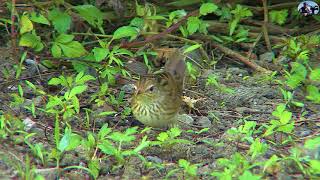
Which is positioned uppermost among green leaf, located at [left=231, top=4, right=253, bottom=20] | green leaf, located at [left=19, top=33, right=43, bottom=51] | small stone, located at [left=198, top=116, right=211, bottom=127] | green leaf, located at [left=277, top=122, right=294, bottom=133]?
green leaf, located at [left=231, top=4, right=253, bottom=20]

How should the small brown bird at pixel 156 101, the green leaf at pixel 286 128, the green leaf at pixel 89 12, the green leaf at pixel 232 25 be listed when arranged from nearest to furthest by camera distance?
1. the green leaf at pixel 286 128
2. the small brown bird at pixel 156 101
3. the green leaf at pixel 89 12
4. the green leaf at pixel 232 25

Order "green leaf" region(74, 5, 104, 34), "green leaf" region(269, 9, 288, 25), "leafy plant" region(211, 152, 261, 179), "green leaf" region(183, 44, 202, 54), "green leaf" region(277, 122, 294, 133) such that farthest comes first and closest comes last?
"green leaf" region(269, 9, 288, 25), "green leaf" region(183, 44, 202, 54), "green leaf" region(74, 5, 104, 34), "green leaf" region(277, 122, 294, 133), "leafy plant" region(211, 152, 261, 179)

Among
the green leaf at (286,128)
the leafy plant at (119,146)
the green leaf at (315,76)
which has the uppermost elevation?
the green leaf at (315,76)

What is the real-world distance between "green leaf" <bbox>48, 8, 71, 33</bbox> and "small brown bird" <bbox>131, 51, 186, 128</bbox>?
2.97ft

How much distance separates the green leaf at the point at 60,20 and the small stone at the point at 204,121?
1.37 metres

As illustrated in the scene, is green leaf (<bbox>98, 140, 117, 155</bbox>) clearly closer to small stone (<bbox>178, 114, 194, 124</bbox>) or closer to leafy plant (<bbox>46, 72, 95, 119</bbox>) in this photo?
leafy plant (<bbox>46, 72, 95, 119</bbox>)

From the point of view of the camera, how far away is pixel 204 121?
5.70 m

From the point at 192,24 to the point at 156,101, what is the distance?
1261 millimetres

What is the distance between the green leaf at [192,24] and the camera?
6.41 metres

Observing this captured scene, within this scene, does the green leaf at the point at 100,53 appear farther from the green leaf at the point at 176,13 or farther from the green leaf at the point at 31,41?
the green leaf at the point at 176,13

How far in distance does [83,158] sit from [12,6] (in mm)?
1712

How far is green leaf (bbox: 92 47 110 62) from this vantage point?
5855 mm

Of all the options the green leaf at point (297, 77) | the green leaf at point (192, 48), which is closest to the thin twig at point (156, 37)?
the green leaf at point (192, 48)

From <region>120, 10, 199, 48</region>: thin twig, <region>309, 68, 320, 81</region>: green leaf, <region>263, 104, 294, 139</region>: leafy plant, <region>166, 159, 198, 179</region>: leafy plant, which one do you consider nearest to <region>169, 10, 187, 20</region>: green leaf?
<region>120, 10, 199, 48</region>: thin twig
